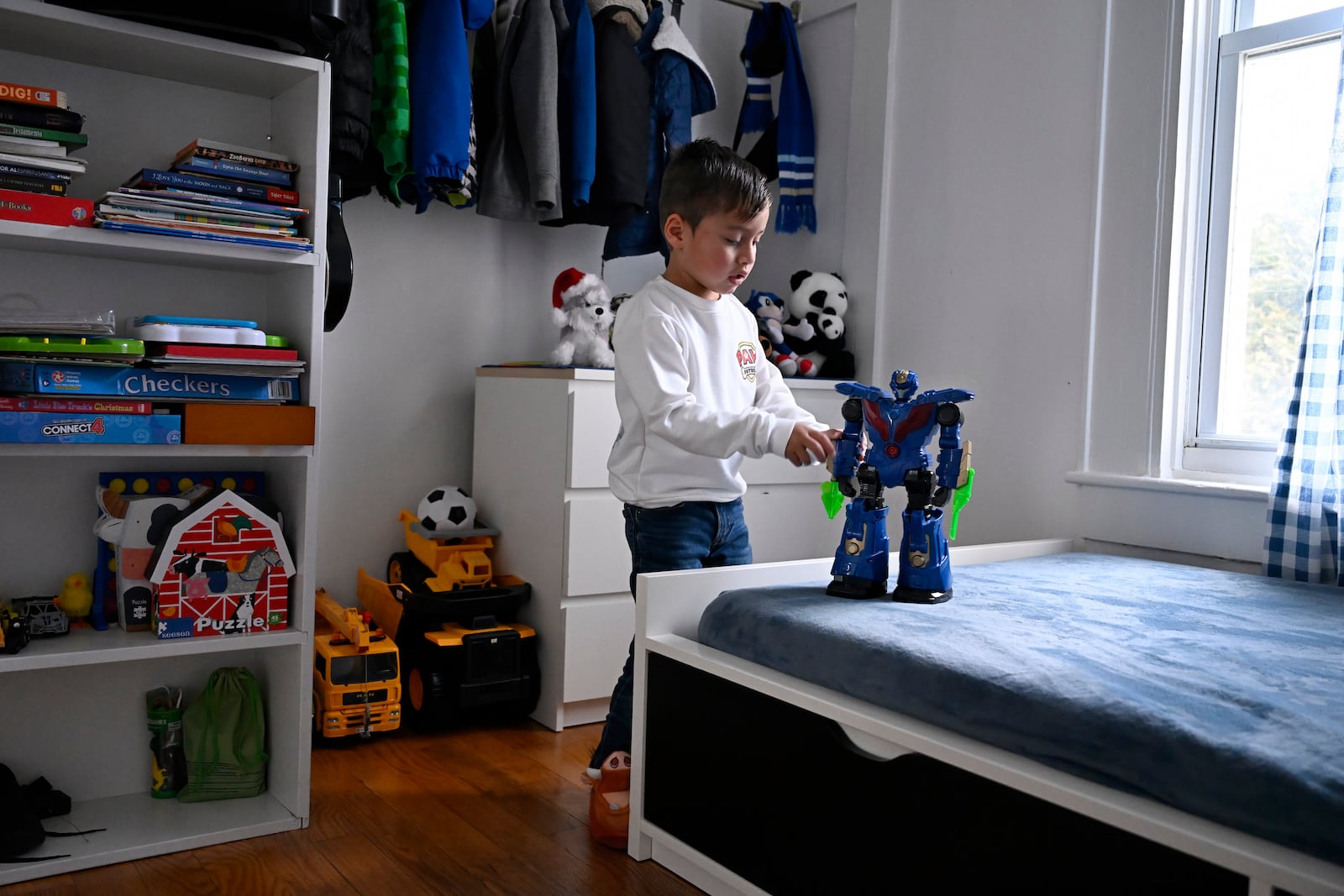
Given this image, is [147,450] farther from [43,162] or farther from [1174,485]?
[1174,485]

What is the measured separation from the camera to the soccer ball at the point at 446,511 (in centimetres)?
251

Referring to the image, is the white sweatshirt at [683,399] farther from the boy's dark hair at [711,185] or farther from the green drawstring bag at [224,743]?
the green drawstring bag at [224,743]

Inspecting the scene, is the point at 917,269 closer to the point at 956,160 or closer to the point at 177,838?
the point at 956,160

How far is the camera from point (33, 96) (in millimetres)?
1601

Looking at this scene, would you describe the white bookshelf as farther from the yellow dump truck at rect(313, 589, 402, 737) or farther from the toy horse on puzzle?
the yellow dump truck at rect(313, 589, 402, 737)

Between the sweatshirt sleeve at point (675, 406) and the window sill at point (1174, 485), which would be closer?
the sweatshirt sleeve at point (675, 406)

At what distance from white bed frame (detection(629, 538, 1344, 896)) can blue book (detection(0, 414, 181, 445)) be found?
0.83 metres

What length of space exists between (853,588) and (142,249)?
1238 millimetres

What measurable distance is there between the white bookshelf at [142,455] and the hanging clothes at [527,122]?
0.65 m

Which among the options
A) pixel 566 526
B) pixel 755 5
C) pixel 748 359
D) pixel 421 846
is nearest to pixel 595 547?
pixel 566 526

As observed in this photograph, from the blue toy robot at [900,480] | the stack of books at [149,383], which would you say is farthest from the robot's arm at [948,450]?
the stack of books at [149,383]

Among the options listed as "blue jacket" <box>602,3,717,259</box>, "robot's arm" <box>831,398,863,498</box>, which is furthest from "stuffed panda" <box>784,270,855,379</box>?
"robot's arm" <box>831,398,863,498</box>

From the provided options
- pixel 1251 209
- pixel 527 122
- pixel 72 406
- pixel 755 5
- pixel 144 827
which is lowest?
pixel 144 827

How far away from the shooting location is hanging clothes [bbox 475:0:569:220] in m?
2.46
